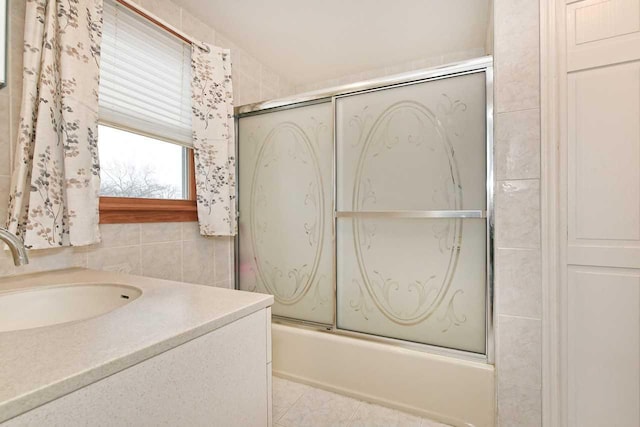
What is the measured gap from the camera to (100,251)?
1.39m

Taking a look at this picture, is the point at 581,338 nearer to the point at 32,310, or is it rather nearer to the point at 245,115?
the point at 32,310

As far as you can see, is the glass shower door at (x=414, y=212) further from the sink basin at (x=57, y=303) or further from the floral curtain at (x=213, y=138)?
the sink basin at (x=57, y=303)

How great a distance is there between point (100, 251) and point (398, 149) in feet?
4.88

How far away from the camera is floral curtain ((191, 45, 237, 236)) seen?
1.79m

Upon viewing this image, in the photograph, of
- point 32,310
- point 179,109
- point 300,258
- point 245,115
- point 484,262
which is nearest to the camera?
point 32,310

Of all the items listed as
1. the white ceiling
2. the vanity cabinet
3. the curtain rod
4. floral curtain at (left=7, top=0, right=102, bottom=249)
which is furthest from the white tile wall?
floral curtain at (left=7, top=0, right=102, bottom=249)

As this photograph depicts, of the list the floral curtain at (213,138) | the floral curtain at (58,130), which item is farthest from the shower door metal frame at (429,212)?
the floral curtain at (58,130)

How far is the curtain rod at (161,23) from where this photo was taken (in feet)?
4.86

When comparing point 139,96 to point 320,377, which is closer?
point 139,96

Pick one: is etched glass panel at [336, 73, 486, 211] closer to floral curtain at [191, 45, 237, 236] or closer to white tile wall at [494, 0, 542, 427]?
white tile wall at [494, 0, 542, 427]

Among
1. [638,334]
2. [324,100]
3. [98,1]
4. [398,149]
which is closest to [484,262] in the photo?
[638,334]

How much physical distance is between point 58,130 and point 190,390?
3.76ft

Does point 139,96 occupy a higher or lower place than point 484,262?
higher

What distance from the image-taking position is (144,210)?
1567 mm
